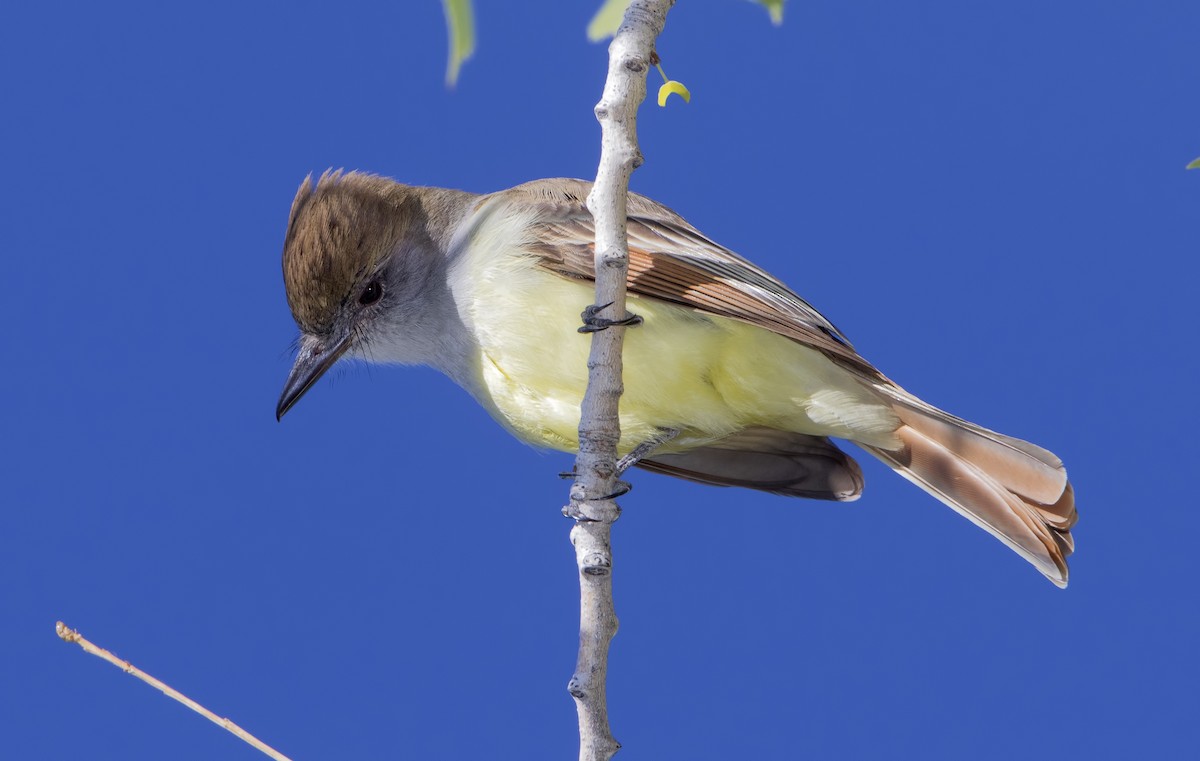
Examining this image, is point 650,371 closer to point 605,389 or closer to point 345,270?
point 605,389

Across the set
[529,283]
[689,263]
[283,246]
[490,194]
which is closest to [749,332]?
[689,263]

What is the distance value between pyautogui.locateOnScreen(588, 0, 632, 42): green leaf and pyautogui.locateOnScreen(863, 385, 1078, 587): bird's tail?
1.61 m

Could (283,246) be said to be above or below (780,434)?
above

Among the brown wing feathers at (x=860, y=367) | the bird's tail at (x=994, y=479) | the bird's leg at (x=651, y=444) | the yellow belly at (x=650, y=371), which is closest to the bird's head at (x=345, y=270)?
the yellow belly at (x=650, y=371)

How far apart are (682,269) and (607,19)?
122 cm

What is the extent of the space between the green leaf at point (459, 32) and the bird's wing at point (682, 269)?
1413 millimetres

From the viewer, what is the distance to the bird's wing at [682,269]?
2557mm

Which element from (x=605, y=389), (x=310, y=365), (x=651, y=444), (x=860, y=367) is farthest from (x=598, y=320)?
(x=310, y=365)

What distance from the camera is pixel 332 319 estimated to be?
2939 millimetres

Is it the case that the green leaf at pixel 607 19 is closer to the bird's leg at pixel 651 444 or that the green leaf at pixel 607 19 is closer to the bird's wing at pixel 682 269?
the bird's wing at pixel 682 269

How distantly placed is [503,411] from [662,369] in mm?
451

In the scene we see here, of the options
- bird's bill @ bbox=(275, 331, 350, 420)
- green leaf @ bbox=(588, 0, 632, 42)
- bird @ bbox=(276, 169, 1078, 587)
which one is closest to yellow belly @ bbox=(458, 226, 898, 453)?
bird @ bbox=(276, 169, 1078, 587)

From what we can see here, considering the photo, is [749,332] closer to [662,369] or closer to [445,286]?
[662,369]

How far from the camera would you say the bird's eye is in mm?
2963
